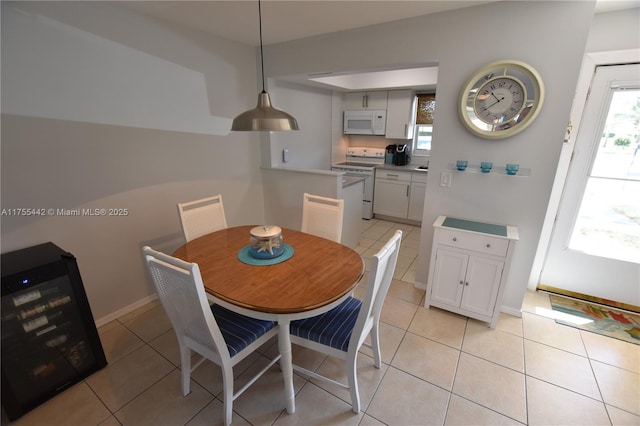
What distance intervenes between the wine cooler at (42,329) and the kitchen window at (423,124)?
4.39 m

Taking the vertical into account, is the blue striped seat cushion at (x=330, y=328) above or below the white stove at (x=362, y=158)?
below

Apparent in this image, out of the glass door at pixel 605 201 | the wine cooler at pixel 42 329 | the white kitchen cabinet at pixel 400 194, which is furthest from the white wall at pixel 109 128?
the glass door at pixel 605 201

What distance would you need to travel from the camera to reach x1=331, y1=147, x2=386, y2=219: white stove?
463cm

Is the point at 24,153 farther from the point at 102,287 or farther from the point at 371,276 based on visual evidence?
the point at 371,276

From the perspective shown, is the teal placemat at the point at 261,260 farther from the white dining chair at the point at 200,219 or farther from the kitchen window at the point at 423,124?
the kitchen window at the point at 423,124

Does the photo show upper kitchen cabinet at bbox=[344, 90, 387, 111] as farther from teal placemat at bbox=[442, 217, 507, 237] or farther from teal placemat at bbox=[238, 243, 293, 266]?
teal placemat at bbox=[238, 243, 293, 266]

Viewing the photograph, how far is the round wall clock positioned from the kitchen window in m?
2.19

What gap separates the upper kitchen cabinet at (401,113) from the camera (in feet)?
14.4

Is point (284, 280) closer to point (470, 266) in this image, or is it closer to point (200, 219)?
point (200, 219)

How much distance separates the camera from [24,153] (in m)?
1.75

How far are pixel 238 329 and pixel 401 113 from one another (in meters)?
→ 4.05

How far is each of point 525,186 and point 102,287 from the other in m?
3.42

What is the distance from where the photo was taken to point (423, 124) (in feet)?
14.9

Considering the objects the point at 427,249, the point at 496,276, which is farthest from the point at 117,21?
the point at 496,276
